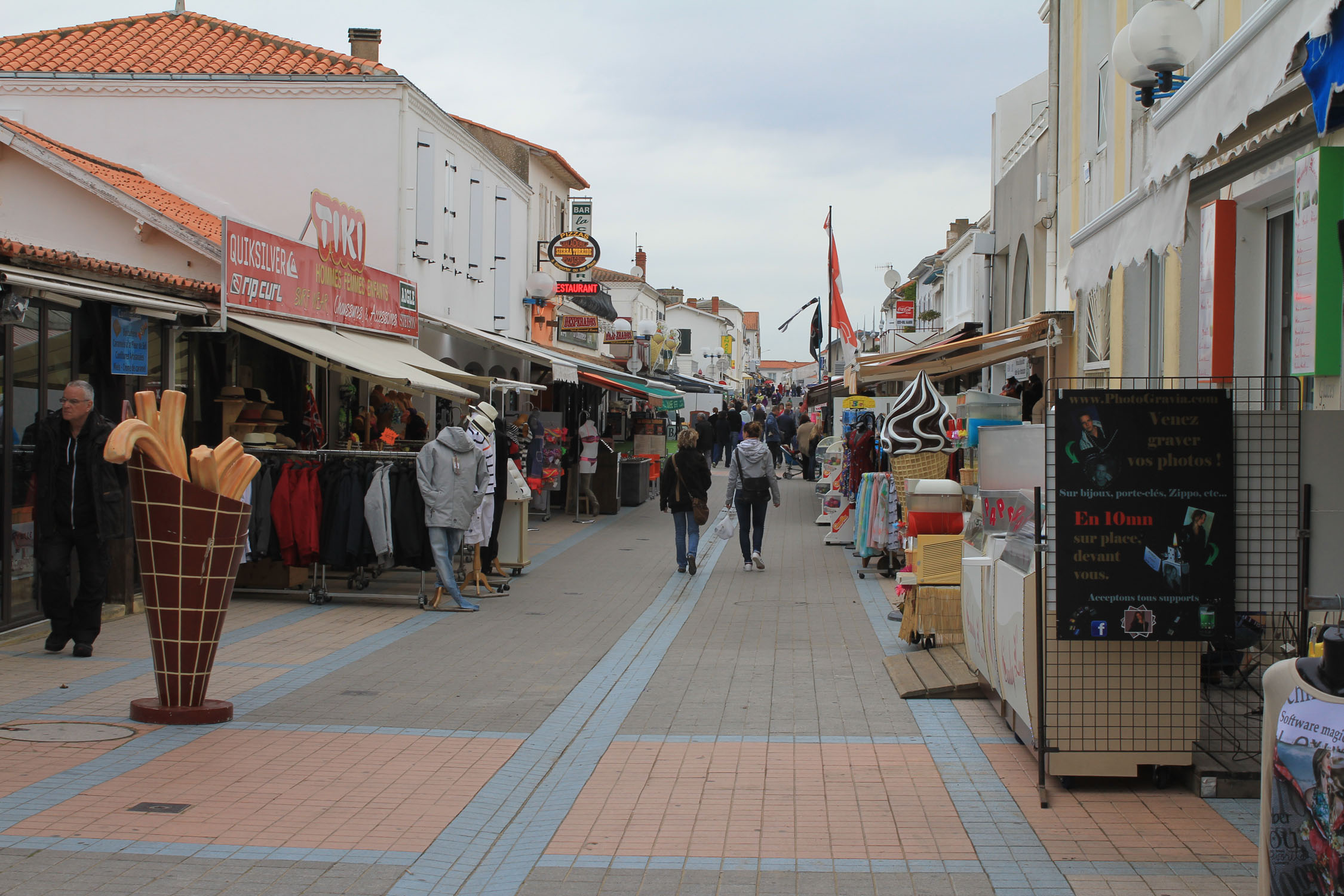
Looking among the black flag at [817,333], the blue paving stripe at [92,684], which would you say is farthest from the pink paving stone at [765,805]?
the black flag at [817,333]

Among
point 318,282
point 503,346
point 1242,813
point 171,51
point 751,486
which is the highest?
point 171,51

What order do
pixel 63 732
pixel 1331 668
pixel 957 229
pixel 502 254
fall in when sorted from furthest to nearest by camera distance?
pixel 957 229, pixel 502 254, pixel 63 732, pixel 1331 668

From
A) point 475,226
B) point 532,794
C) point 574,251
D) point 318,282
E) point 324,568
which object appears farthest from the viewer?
point 574,251

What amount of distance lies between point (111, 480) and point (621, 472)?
14374 millimetres

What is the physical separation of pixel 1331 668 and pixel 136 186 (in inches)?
627

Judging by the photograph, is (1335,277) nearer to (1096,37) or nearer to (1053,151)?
(1096,37)

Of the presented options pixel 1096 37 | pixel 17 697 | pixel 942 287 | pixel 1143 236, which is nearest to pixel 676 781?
pixel 1143 236

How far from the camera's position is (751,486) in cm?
1383

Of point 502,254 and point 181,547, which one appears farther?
point 502,254

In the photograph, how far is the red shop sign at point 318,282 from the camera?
11.4 meters

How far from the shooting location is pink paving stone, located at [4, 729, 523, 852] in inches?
192

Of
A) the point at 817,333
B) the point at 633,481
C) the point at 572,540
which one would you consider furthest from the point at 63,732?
the point at 817,333

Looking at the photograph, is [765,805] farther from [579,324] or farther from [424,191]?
[579,324]

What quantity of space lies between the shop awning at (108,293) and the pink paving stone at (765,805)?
5.41 meters
